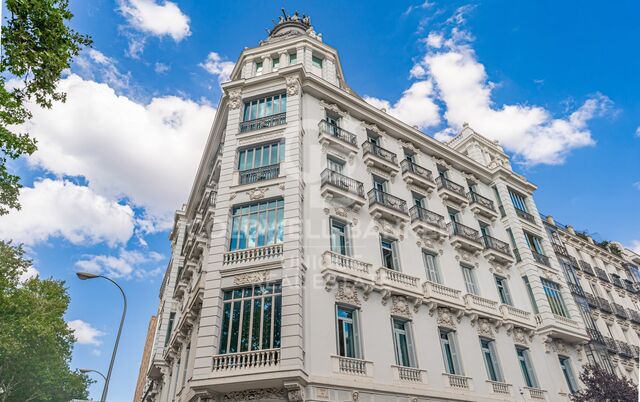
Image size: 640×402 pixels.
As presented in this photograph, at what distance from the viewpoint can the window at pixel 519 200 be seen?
29006 millimetres

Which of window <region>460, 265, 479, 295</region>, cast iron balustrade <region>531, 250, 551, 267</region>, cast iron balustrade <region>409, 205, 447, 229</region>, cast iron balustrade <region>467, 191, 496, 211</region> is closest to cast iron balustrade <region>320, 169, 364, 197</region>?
cast iron balustrade <region>409, 205, 447, 229</region>

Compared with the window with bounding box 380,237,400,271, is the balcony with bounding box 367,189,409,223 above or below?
above

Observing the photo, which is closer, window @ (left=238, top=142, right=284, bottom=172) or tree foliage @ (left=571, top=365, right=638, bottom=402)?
tree foliage @ (left=571, top=365, right=638, bottom=402)

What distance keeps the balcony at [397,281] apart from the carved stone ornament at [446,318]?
5.21 ft

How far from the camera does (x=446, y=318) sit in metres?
18.2

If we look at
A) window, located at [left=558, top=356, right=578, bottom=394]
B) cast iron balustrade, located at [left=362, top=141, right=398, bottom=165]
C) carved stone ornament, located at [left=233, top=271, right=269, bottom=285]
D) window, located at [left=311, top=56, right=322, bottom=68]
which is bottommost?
window, located at [left=558, top=356, right=578, bottom=394]

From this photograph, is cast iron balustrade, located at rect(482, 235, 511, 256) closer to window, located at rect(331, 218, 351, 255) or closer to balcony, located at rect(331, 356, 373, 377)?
window, located at rect(331, 218, 351, 255)

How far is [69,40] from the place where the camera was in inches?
429

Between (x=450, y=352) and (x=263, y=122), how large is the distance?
48.3 feet

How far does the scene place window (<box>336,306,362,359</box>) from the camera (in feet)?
48.8

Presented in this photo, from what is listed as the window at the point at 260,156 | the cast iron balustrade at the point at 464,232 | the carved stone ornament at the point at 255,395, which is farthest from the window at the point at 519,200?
the carved stone ornament at the point at 255,395

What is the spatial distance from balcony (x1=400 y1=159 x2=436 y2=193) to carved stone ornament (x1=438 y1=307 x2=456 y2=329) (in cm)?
804

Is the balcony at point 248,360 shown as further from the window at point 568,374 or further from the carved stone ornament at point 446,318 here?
the window at point 568,374

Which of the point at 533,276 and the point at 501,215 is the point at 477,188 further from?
the point at 533,276
